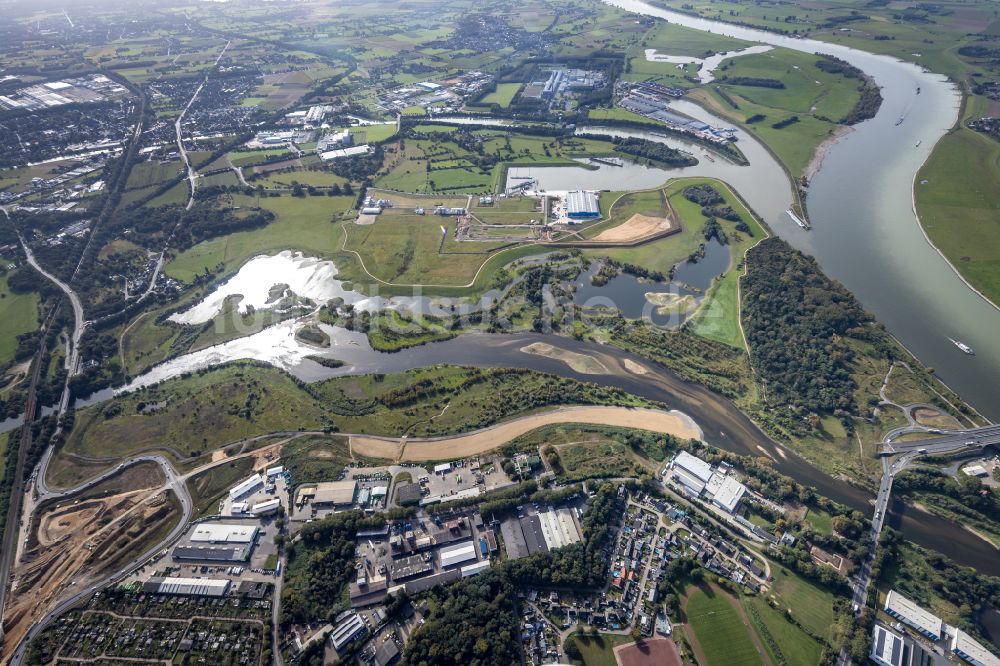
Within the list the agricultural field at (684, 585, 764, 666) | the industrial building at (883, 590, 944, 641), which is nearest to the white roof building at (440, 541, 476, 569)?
the agricultural field at (684, 585, 764, 666)

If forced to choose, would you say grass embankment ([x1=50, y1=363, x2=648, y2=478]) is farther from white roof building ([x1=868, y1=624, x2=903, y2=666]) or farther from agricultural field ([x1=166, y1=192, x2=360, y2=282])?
white roof building ([x1=868, y1=624, x2=903, y2=666])

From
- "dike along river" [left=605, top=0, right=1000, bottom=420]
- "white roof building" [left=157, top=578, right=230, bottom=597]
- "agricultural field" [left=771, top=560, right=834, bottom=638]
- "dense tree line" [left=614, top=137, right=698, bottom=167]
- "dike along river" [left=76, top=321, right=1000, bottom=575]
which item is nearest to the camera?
"agricultural field" [left=771, top=560, right=834, bottom=638]

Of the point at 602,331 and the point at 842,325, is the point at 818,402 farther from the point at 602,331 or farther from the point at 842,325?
the point at 602,331

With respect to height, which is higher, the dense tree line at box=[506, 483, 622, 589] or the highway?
the dense tree line at box=[506, 483, 622, 589]

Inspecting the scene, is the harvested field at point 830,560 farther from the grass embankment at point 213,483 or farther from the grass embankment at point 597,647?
the grass embankment at point 213,483

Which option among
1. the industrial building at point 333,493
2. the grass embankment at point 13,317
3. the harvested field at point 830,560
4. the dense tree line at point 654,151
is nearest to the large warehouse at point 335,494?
the industrial building at point 333,493

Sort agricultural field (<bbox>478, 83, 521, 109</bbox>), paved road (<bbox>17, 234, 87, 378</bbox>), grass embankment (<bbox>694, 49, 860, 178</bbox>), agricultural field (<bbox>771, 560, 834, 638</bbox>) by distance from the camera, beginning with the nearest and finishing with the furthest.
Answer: agricultural field (<bbox>771, 560, 834, 638</bbox>)
paved road (<bbox>17, 234, 87, 378</bbox>)
grass embankment (<bbox>694, 49, 860, 178</bbox>)
agricultural field (<bbox>478, 83, 521, 109</bbox>)
